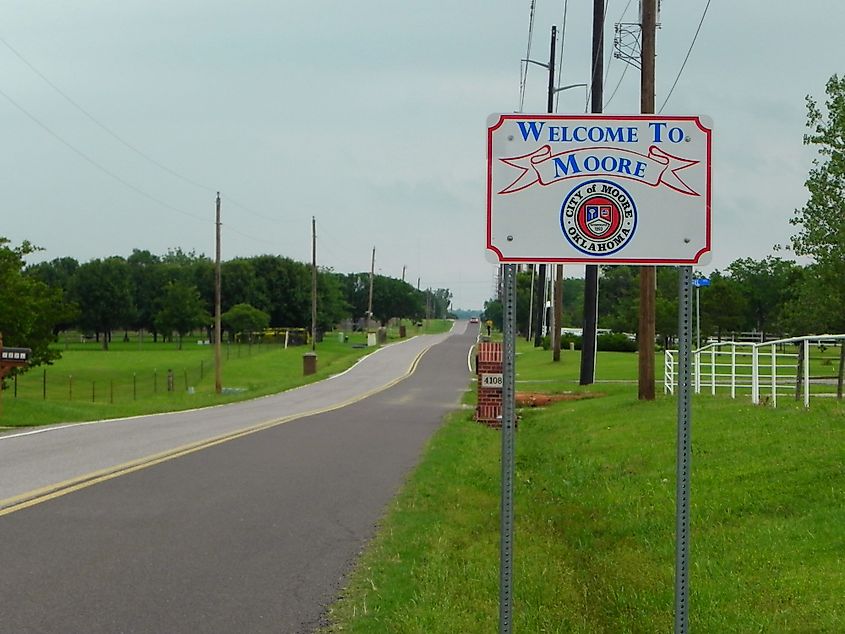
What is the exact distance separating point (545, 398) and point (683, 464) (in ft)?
81.7

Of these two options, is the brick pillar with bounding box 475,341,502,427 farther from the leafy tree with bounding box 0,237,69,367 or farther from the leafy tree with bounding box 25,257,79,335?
the leafy tree with bounding box 25,257,79,335

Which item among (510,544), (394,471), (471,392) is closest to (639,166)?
(510,544)

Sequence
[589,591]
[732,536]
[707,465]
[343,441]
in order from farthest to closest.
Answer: [343,441] → [707,465] → [732,536] → [589,591]

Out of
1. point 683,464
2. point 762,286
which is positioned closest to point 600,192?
point 683,464

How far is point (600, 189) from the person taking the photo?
5.16m

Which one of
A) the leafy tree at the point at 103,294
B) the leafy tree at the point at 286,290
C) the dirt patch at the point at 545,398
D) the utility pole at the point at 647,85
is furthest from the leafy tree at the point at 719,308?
the leafy tree at the point at 103,294

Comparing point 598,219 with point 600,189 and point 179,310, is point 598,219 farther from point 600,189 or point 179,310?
point 179,310

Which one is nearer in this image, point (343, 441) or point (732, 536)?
point (732, 536)

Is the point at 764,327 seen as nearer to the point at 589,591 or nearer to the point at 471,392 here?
Answer: the point at 471,392

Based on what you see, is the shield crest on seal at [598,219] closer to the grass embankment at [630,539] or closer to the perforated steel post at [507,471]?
the perforated steel post at [507,471]

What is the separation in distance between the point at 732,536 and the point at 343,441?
10.7 metres

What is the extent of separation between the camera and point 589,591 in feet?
24.9

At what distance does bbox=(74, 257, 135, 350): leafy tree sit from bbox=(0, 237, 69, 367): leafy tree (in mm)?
59986

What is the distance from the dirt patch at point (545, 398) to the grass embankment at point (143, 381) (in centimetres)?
931
